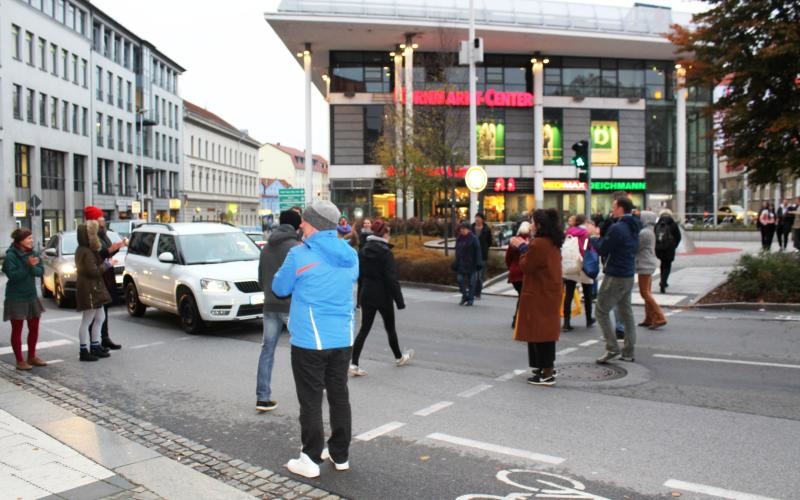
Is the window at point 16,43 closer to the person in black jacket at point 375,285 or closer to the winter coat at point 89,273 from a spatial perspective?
the winter coat at point 89,273

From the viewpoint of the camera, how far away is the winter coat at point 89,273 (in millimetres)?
9008

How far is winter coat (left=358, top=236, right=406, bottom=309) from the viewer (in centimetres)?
823

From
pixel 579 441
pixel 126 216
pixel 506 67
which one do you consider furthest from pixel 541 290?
pixel 126 216

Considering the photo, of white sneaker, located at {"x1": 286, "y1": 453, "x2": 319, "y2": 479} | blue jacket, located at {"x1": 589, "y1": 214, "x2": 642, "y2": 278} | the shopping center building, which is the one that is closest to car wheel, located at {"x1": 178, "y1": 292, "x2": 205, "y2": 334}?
blue jacket, located at {"x1": 589, "y1": 214, "x2": 642, "y2": 278}

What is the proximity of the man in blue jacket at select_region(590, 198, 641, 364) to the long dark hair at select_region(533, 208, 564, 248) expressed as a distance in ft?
4.37

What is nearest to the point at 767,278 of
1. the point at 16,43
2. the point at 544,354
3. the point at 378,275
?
the point at 544,354

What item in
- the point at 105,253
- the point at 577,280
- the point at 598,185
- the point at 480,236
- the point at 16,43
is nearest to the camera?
the point at 105,253

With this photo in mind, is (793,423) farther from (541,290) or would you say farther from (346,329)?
(346,329)

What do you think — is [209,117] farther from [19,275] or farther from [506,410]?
[506,410]

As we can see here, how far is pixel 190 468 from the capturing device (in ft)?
16.9

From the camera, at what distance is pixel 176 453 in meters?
5.56

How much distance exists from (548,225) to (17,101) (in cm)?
4680

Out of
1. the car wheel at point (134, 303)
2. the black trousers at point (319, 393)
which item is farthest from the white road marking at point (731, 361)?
the car wheel at point (134, 303)

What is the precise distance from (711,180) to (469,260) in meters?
44.6
